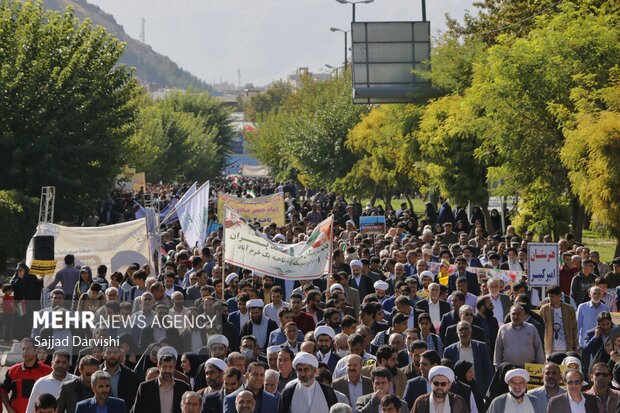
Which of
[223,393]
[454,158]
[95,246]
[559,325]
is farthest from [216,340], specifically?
[454,158]

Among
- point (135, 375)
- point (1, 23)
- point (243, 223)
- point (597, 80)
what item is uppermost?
point (1, 23)

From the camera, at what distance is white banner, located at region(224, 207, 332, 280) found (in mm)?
18969

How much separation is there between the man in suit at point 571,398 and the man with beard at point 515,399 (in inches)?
11.0

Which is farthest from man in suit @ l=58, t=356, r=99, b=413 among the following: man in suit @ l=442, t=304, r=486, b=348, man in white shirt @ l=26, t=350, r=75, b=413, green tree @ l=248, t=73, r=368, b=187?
green tree @ l=248, t=73, r=368, b=187

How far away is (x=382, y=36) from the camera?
45562 millimetres

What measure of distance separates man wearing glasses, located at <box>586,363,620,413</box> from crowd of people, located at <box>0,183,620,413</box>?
1 cm

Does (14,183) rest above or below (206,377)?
above

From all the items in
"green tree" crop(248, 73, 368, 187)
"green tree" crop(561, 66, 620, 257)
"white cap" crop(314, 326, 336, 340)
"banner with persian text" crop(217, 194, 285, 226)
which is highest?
"green tree" crop(248, 73, 368, 187)

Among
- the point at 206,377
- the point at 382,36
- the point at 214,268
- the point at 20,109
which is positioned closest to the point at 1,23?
the point at 20,109

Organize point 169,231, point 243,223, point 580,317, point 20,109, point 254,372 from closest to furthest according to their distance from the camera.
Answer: point 254,372
point 580,317
point 243,223
point 169,231
point 20,109

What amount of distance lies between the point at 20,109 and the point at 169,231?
7.71 metres

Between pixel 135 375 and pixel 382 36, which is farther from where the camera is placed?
pixel 382 36

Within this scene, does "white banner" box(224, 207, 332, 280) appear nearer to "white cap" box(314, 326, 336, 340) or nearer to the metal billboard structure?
"white cap" box(314, 326, 336, 340)

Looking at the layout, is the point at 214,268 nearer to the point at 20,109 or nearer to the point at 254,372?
the point at 254,372
